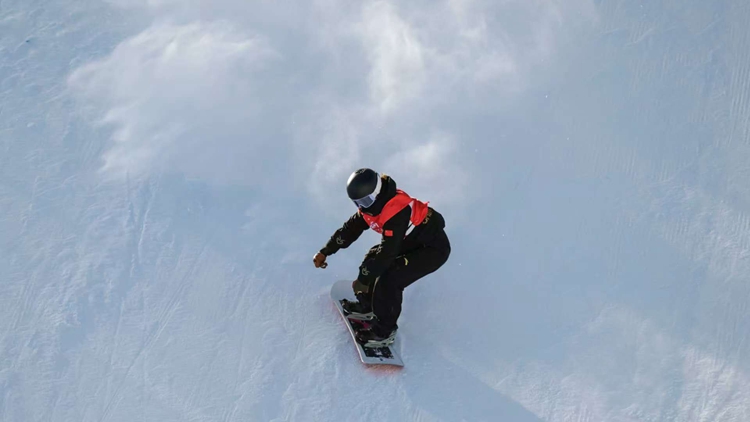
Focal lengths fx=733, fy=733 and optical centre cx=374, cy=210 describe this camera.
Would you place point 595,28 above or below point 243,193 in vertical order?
above

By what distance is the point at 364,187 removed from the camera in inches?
203

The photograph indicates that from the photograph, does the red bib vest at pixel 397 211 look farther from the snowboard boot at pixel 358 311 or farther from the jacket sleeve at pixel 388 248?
the snowboard boot at pixel 358 311

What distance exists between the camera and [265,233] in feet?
21.7

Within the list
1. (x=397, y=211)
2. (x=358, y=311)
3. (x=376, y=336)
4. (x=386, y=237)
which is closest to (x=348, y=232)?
(x=386, y=237)

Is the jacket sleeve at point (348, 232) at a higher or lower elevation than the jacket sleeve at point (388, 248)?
higher

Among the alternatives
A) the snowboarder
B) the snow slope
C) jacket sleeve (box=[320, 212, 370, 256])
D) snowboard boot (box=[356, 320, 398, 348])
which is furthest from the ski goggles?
the snow slope

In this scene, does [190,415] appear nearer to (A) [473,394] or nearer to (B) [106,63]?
(A) [473,394]

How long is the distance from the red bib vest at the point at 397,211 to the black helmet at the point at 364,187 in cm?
14

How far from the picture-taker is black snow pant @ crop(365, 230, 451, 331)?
567 cm

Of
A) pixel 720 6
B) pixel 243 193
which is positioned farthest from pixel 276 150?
pixel 720 6

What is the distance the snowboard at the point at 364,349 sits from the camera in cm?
566

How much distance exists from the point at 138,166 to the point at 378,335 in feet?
9.28

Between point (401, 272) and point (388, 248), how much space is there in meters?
0.37

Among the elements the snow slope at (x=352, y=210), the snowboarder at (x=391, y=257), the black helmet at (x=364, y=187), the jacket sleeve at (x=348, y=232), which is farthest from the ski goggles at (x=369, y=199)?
the snow slope at (x=352, y=210)
